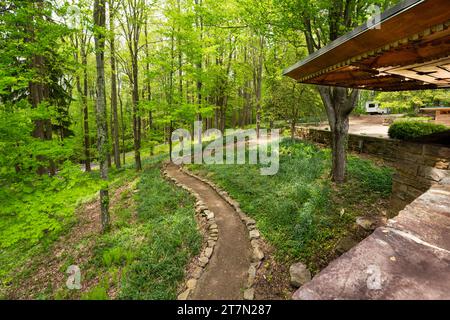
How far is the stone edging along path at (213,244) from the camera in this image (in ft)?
14.7

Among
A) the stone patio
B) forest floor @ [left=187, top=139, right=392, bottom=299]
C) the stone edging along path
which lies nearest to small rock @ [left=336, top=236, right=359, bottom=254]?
forest floor @ [left=187, top=139, right=392, bottom=299]

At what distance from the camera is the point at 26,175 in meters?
5.27

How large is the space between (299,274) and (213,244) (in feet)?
7.75

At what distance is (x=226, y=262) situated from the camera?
5.19 meters

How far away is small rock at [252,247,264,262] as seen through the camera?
5055mm

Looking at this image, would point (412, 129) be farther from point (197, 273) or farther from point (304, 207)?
point (197, 273)

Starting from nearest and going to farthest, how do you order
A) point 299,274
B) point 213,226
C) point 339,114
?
1. point 299,274
2. point 213,226
3. point 339,114

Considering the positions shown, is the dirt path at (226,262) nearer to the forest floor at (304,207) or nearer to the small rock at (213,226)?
the small rock at (213,226)

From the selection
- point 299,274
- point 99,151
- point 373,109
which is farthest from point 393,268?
point 373,109

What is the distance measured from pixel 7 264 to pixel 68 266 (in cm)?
316

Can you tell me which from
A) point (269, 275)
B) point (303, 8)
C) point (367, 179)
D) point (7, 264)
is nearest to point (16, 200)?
point (7, 264)

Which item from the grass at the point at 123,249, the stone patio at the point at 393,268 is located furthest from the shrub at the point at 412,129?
the grass at the point at 123,249

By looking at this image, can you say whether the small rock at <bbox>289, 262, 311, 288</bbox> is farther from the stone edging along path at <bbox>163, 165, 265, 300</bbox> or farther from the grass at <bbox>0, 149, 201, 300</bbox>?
the grass at <bbox>0, 149, 201, 300</bbox>

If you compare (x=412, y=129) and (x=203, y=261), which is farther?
(x=412, y=129)
